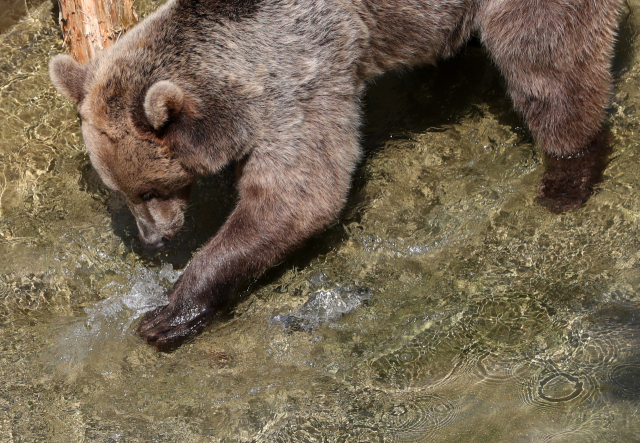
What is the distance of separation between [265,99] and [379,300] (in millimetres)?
2084

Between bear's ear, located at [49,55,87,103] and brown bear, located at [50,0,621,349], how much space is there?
0.04 ft

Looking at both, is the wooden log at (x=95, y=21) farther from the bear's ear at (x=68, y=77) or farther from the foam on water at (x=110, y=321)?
the foam on water at (x=110, y=321)

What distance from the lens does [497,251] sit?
5.97m

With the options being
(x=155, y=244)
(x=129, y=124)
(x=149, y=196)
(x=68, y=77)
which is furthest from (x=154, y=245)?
(x=68, y=77)

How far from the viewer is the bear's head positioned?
16.2ft

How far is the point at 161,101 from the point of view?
463 centimetres

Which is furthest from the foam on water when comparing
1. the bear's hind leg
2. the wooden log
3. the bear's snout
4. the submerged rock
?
the bear's hind leg

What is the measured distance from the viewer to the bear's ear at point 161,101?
181 inches

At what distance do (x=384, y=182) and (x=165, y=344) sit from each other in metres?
2.91

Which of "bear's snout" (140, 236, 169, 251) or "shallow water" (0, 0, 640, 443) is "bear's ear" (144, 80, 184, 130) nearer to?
"bear's snout" (140, 236, 169, 251)

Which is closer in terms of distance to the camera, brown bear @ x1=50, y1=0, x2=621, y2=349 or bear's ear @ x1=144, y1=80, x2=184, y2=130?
bear's ear @ x1=144, y1=80, x2=184, y2=130

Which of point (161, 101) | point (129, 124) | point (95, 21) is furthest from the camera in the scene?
point (95, 21)

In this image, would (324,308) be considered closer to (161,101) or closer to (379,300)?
(379,300)

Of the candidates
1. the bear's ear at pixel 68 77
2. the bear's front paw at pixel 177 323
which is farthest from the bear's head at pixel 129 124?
the bear's front paw at pixel 177 323
